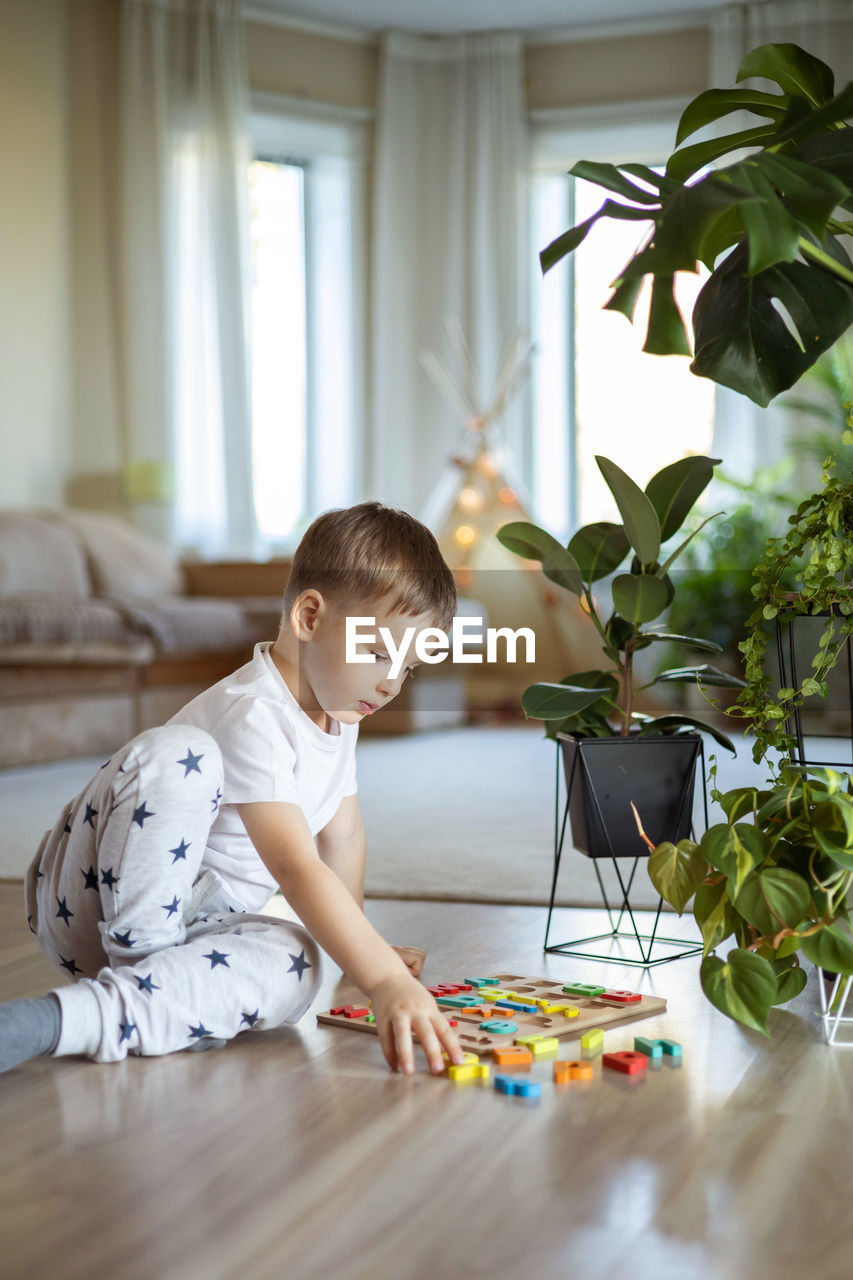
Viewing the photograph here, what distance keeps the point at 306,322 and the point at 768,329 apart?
460 centimetres

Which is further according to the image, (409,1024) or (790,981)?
(790,981)

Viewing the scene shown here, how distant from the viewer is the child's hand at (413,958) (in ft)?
4.08

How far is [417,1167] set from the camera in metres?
0.79

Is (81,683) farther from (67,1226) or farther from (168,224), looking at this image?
(67,1226)

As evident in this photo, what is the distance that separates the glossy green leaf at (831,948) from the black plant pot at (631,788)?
0.35m

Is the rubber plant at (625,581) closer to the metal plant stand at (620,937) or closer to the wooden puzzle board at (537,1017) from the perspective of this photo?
the metal plant stand at (620,937)

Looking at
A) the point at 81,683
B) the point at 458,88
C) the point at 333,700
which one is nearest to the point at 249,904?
the point at 333,700

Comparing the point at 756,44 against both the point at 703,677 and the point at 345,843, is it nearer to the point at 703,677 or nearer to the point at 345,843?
the point at 703,677

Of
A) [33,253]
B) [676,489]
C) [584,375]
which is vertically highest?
[33,253]

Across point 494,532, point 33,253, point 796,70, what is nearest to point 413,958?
point 796,70

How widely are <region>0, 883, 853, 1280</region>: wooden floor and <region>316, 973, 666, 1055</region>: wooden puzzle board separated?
22 mm

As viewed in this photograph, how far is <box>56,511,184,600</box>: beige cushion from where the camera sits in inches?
159

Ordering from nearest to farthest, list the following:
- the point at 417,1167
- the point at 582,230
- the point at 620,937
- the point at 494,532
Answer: the point at 417,1167 → the point at 582,230 → the point at 620,937 → the point at 494,532

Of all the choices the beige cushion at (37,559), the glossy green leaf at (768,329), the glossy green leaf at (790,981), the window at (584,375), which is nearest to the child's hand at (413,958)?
the glossy green leaf at (790,981)
